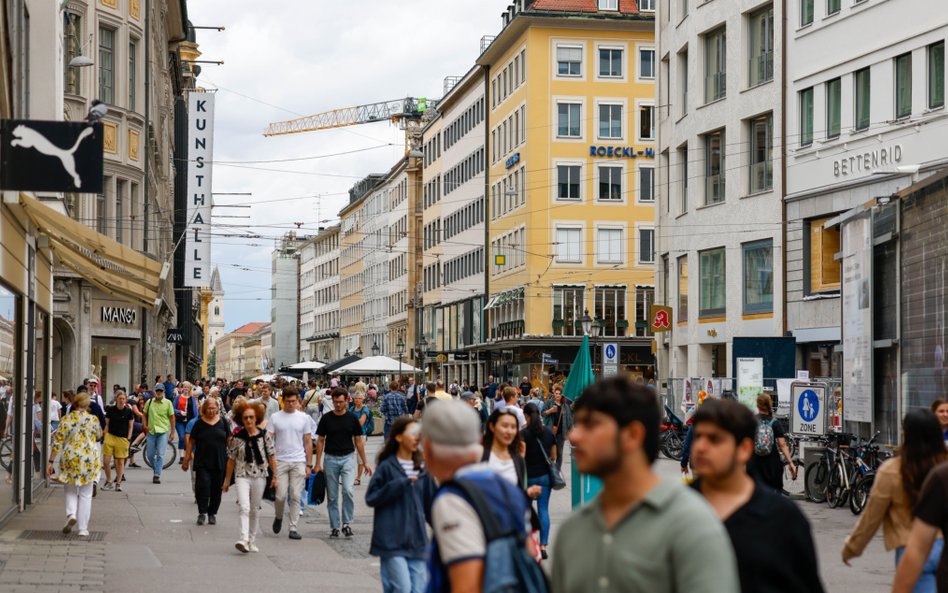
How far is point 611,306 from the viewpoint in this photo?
7900 centimetres

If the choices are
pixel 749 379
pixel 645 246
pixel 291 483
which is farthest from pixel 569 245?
pixel 291 483

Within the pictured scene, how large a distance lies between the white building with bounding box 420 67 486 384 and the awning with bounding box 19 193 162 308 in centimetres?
6295

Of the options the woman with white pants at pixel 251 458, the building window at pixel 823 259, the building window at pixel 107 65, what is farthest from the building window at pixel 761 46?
the woman with white pants at pixel 251 458

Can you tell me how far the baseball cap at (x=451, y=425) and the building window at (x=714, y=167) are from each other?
4114cm

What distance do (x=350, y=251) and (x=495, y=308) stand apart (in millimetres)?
67919

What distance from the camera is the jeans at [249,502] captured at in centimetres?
1669

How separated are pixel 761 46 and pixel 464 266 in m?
53.0

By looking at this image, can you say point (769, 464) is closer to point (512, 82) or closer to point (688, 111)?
point (688, 111)

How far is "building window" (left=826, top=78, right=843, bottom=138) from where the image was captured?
39.9 metres

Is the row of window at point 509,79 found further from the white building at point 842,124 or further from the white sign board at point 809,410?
the white sign board at point 809,410

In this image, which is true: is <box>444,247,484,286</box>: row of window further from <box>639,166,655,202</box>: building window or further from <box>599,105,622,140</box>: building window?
<box>639,166,655,202</box>: building window

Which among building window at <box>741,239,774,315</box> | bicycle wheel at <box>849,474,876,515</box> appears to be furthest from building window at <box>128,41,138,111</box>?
bicycle wheel at <box>849,474,876,515</box>

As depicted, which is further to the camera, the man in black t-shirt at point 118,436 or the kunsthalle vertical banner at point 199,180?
the kunsthalle vertical banner at point 199,180

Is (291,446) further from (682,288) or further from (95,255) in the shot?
(682,288)
